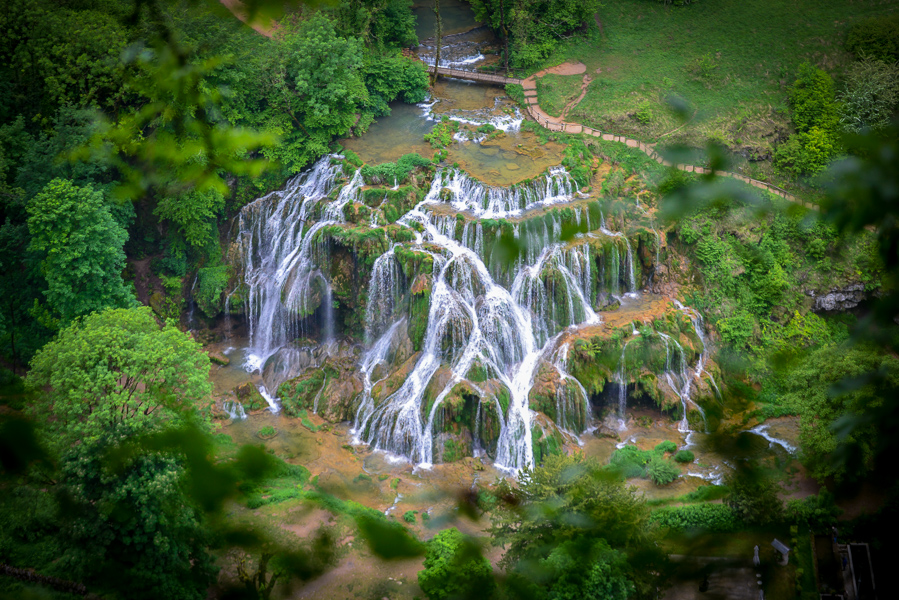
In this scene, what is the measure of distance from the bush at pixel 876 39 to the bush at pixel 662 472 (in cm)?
1866

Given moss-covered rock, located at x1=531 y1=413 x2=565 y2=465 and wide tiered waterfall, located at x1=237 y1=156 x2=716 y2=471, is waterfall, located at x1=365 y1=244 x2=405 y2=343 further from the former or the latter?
moss-covered rock, located at x1=531 y1=413 x2=565 y2=465

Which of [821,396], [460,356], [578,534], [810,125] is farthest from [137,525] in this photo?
[810,125]

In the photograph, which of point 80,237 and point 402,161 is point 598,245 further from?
point 80,237

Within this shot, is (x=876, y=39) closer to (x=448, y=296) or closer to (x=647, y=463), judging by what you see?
(x=647, y=463)

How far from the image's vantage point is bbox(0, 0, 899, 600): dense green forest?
11.1 meters

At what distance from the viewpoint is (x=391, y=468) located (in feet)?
55.1

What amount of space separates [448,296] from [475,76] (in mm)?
13335

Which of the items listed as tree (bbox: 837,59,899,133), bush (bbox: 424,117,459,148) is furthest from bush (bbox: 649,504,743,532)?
bush (bbox: 424,117,459,148)

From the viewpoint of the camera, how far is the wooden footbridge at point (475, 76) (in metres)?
27.0

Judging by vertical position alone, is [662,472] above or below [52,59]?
below

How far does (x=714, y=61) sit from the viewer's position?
86.0ft

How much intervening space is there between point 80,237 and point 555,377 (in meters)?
14.1

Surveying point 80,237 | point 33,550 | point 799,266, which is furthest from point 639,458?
point 80,237

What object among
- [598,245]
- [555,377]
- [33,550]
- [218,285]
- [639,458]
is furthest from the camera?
[218,285]
